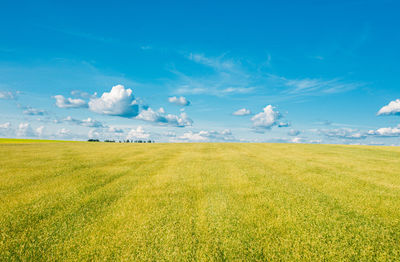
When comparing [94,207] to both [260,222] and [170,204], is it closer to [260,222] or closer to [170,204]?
[170,204]

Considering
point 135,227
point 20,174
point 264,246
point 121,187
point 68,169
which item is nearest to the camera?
point 264,246

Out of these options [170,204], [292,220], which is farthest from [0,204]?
[292,220]

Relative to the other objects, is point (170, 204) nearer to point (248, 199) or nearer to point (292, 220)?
point (248, 199)

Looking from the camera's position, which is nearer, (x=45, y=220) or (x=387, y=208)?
(x=45, y=220)

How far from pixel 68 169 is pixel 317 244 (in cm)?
1246

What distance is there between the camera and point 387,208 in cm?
621

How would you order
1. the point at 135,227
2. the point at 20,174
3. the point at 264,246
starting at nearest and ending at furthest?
the point at 264,246, the point at 135,227, the point at 20,174

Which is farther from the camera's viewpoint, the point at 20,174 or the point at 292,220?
the point at 20,174

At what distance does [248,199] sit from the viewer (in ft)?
22.3

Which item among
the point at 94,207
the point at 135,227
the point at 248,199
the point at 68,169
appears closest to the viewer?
the point at 135,227

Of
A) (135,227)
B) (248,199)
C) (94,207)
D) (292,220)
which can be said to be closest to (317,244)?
(292,220)

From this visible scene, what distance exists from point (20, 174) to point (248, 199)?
11313 mm

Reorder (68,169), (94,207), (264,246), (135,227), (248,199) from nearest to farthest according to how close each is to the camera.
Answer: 1. (264,246)
2. (135,227)
3. (94,207)
4. (248,199)
5. (68,169)

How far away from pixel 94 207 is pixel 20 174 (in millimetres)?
6912
